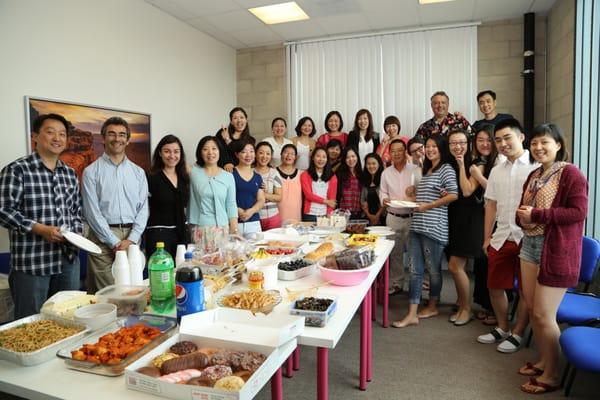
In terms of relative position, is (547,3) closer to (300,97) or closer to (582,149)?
(582,149)

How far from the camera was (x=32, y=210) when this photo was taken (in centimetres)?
218

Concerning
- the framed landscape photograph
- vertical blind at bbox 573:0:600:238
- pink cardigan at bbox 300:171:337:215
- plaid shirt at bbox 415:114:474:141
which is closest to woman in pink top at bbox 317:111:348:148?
plaid shirt at bbox 415:114:474:141

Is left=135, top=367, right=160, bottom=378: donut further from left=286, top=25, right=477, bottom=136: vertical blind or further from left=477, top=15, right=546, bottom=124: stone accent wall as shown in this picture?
left=477, top=15, right=546, bottom=124: stone accent wall

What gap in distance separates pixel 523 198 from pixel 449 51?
387cm

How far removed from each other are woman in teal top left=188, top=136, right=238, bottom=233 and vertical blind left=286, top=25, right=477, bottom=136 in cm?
338

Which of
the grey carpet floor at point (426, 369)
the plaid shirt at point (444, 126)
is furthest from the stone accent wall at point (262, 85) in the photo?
the grey carpet floor at point (426, 369)

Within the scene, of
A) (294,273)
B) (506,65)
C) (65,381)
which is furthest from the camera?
(506,65)

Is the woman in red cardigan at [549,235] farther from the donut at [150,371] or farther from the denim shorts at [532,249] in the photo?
the donut at [150,371]

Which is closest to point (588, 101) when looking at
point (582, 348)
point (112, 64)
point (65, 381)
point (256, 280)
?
point (582, 348)

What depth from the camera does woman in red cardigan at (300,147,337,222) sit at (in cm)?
395

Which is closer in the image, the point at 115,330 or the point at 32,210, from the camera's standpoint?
the point at 115,330

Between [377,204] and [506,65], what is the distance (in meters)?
2.96

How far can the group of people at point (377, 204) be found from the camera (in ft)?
6.99

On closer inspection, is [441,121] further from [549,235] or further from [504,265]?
[549,235]
